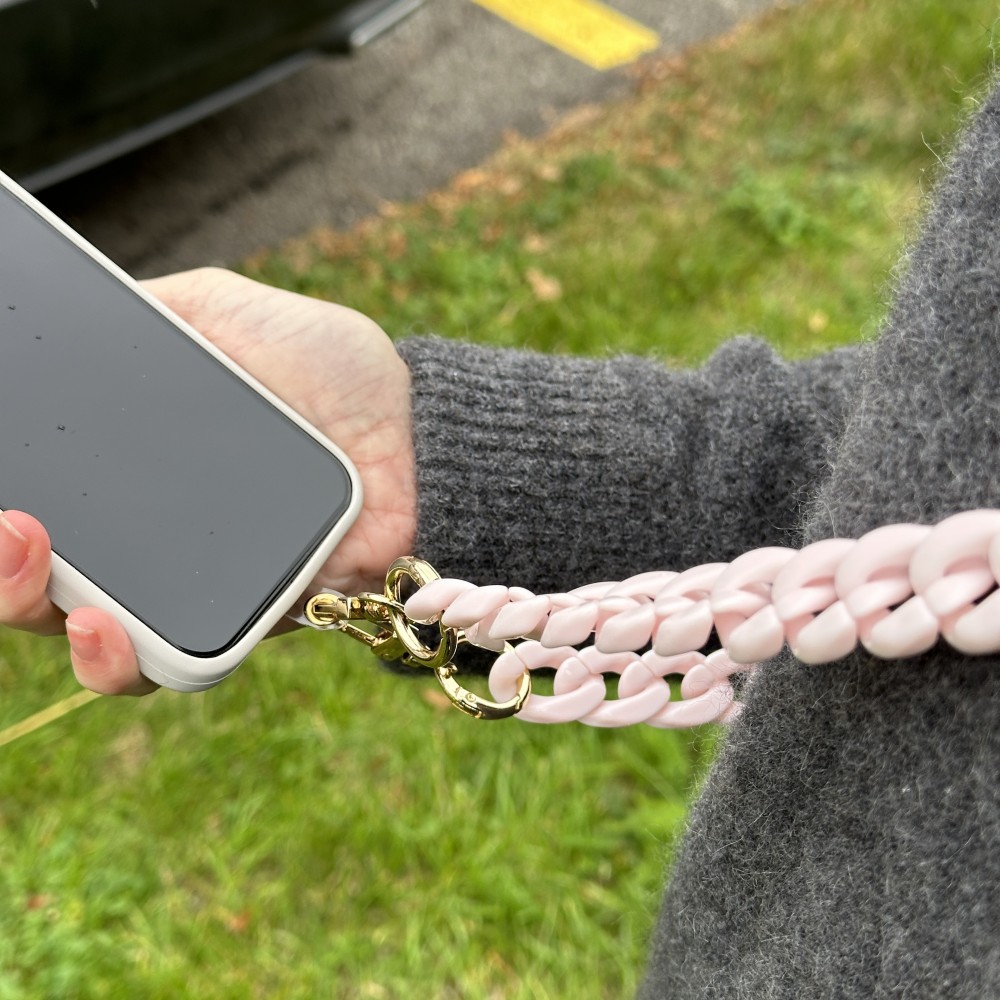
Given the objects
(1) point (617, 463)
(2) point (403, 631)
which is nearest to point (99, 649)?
(2) point (403, 631)

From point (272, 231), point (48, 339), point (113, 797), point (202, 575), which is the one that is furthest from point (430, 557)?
point (272, 231)

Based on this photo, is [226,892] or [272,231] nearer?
[226,892]

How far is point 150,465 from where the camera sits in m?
1.09

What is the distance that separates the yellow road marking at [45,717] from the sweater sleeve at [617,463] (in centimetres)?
105

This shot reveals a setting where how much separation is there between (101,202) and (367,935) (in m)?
2.10

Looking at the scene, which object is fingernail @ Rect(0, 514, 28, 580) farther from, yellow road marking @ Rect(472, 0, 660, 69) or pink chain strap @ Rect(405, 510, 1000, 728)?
yellow road marking @ Rect(472, 0, 660, 69)

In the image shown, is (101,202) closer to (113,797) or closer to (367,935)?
(113,797)

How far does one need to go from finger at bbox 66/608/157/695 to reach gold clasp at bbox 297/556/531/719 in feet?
0.67

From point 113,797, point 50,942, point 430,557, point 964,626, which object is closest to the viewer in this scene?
point 964,626

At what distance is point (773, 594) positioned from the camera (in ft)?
2.21

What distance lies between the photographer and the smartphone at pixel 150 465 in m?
1.03

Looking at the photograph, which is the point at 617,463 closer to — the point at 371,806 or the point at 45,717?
the point at 371,806

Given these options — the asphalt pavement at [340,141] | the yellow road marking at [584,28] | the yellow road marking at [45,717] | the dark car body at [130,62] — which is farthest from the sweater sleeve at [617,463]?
the yellow road marking at [584,28]

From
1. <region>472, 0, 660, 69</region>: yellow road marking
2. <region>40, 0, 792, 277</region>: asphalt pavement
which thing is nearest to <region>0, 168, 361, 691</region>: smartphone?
<region>40, 0, 792, 277</region>: asphalt pavement
